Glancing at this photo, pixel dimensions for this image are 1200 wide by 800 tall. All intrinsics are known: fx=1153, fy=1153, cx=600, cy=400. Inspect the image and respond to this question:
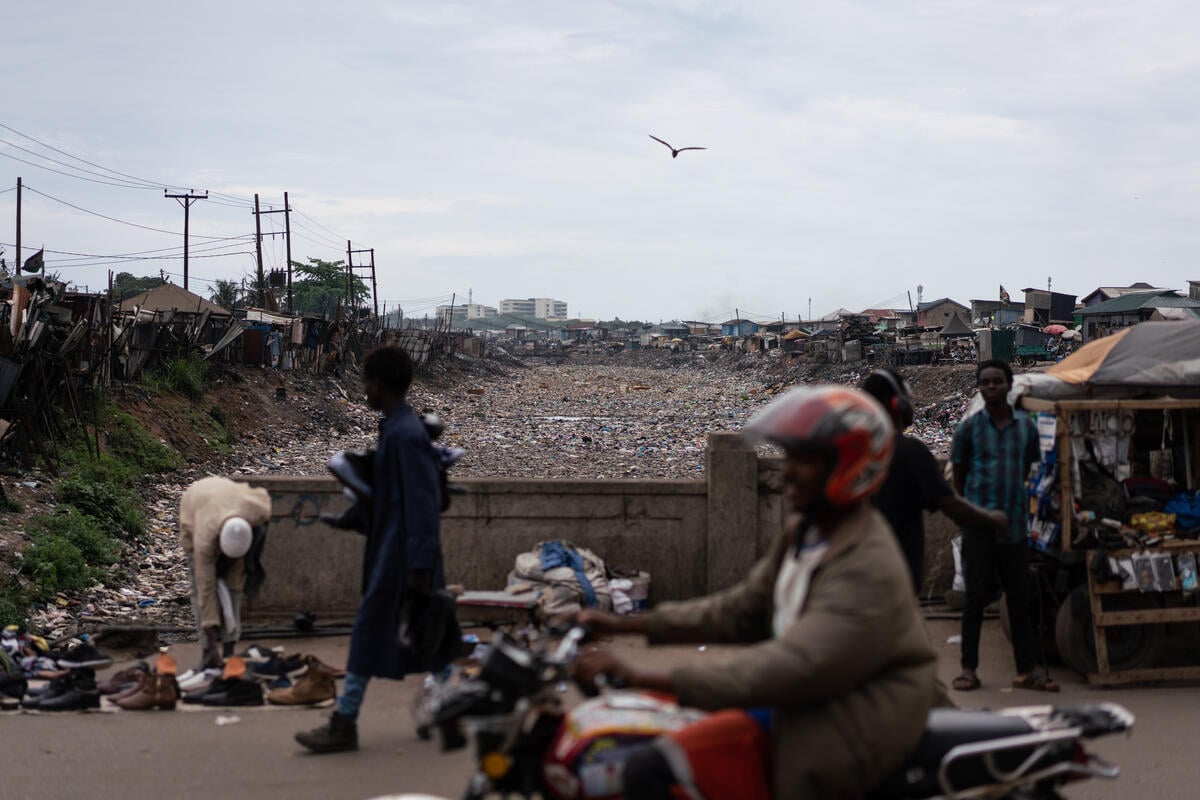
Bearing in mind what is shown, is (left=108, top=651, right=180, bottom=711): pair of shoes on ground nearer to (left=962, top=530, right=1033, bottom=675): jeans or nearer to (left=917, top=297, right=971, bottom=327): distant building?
(left=962, top=530, right=1033, bottom=675): jeans

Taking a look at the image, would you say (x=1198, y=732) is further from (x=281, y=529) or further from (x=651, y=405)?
(x=651, y=405)

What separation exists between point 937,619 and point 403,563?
14.7 ft

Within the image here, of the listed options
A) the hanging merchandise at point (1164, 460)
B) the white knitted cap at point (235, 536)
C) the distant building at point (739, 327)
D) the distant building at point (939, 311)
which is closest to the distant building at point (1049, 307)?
the distant building at point (939, 311)

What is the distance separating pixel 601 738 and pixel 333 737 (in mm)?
3017

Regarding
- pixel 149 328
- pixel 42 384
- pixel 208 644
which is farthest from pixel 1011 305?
pixel 208 644

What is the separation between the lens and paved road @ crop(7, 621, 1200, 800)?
4816mm

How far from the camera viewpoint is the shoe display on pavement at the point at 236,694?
6266 mm

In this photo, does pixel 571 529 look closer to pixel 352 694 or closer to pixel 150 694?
pixel 150 694

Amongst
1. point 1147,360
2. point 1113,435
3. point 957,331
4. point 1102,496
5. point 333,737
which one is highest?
point 957,331

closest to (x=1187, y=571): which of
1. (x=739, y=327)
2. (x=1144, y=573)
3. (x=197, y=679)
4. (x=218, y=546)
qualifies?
(x=1144, y=573)

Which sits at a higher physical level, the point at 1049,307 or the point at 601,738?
the point at 1049,307

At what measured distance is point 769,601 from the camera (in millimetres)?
2840

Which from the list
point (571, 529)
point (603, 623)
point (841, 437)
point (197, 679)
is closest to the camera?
point (841, 437)

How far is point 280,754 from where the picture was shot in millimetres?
5301
